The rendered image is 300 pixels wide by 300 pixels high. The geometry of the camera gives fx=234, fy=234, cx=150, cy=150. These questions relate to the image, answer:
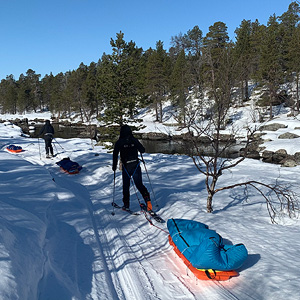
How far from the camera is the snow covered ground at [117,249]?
→ 9.89 ft

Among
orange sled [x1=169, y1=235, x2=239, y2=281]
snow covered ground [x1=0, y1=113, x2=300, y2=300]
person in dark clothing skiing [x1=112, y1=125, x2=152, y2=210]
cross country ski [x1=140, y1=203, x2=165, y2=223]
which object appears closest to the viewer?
snow covered ground [x1=0, y1=113, x2=300, y2=300]

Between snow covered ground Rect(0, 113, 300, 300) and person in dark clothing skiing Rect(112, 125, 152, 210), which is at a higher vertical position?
person in dark clothing skiing Rect(112, 125, 152, 210)

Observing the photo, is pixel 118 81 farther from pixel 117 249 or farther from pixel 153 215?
pixel 117 249

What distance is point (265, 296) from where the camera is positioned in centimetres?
294

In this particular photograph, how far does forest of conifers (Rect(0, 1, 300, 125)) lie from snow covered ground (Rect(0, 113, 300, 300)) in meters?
3.16

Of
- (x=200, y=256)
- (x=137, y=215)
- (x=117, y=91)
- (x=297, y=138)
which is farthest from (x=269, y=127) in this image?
(x=200, y=256)

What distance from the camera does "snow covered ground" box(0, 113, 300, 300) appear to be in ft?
9.89

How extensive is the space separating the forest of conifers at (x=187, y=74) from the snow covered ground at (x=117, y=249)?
10.4 feet

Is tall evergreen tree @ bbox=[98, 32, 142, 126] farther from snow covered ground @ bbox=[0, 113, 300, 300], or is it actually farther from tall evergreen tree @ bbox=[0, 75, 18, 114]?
tall evergreen tree @ bbox=[0, 75, 18, 114]

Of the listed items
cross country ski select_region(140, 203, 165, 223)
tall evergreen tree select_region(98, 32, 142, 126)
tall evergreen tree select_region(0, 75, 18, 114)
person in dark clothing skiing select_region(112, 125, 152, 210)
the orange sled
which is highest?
tall evergreen tree select_region(0, 75, 18, 114)

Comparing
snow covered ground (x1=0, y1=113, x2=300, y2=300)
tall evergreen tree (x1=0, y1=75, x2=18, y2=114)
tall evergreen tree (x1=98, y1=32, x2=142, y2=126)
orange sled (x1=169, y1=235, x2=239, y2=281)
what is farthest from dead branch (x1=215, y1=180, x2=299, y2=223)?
tall evergreen tree (x1=0, y1=75, x2=18, y2=114)

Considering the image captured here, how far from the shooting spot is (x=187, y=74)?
21.7 ft

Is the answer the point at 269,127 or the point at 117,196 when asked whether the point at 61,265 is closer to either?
the point at 117,196

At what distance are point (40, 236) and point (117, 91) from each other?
32.4 ft
